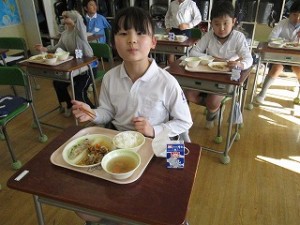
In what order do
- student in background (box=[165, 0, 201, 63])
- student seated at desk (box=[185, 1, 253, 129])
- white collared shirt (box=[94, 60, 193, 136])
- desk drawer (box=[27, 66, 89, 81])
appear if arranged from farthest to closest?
student in background (box=[165, 0, 201, 63]), desk drawer (box=[27, 66, 89, 81]), student seated at desk (box=[185, 1, 253, 129]), white collared shirt (box=[94, 60, 193, 136])

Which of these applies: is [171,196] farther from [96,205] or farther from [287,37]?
[287,37]

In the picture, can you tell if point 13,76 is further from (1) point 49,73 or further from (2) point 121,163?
(2) point 121,163

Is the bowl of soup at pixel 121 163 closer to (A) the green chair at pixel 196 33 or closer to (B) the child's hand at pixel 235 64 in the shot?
(B) the child's hand at pixel 235 64

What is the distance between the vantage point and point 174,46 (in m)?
3.05

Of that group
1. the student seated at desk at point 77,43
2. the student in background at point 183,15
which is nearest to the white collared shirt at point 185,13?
the student in background at point 183,15

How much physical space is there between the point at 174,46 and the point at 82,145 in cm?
232

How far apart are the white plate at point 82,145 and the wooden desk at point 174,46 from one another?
216 cm

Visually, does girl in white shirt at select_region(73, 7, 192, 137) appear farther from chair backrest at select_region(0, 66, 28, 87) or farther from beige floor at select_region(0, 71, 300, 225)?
chair backrest at select_region(0, 66, 28, 87)

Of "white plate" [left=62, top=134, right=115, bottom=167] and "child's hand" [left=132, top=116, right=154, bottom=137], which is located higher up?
"child's hand" [left=132, top=116, right=154, bottom=137]

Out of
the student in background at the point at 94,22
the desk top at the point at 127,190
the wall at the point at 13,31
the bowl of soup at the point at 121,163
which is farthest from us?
the wall at the point at 13,31

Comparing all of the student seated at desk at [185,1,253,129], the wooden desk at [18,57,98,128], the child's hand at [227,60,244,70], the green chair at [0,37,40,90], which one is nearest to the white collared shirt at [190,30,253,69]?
the student seated at desk at [185,1,253,129]

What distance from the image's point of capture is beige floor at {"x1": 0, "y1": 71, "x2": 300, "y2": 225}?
5.43 feet

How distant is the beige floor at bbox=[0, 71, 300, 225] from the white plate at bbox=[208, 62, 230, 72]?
2.51 ft

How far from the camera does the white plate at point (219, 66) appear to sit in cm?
193
